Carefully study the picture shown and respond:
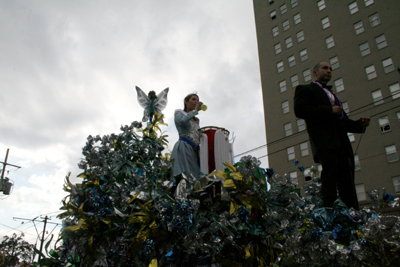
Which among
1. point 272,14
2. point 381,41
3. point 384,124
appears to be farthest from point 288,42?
point 384,124

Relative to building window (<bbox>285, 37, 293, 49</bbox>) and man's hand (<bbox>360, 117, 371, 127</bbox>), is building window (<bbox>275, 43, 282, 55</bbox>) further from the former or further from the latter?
man's hand (<bbox>360, 117, 371, 127</bbox>)

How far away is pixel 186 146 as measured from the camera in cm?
373

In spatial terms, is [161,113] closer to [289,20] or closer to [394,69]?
[394,69]

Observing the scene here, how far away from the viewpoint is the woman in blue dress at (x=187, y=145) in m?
3.57

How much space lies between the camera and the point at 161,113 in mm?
4578

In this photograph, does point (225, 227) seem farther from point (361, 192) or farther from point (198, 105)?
point (361, 192)

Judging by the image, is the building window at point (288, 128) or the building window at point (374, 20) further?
the building window at point (288, 128)

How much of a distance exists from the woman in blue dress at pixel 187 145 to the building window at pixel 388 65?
1135 inches

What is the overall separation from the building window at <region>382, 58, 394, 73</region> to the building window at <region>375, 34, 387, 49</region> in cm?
168

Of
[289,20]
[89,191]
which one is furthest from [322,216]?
[289,20]

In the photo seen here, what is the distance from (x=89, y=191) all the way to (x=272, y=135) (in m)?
30.9

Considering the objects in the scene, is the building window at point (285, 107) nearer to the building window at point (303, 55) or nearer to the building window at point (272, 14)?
the building window at point (303, 55)

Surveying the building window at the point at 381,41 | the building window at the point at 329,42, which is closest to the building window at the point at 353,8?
the building window at the point at 329,42

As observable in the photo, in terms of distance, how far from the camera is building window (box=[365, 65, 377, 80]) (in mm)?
27156
